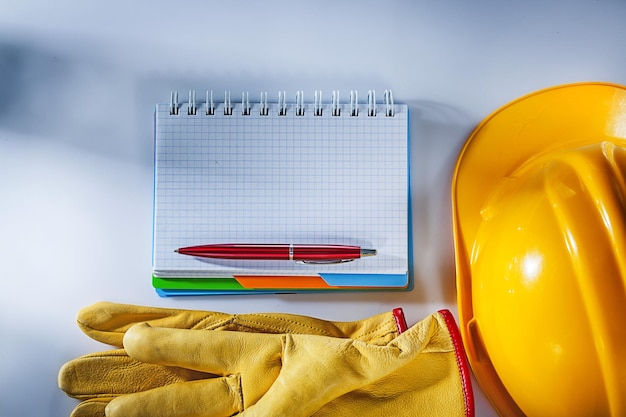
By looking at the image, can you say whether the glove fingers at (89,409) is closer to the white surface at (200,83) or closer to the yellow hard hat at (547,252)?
the white surface at (200,83)

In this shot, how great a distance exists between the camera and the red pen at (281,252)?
830mm

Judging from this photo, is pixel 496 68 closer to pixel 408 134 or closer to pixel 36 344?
pixel 408 134

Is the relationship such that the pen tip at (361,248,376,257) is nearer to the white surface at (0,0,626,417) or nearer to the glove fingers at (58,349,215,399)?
the white surface at (0,0,626,417)

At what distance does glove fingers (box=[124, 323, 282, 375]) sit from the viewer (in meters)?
0.75

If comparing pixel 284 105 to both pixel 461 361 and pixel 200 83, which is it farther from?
pixel 461 361

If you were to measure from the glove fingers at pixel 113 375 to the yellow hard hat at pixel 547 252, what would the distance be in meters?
0.41

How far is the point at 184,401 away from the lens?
0.74 meters

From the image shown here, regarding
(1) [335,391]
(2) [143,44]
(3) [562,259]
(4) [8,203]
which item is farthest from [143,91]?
(3) [562,259]

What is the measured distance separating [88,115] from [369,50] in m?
0.44

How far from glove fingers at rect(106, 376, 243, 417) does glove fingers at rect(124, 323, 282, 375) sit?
22mm

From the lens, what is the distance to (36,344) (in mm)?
849

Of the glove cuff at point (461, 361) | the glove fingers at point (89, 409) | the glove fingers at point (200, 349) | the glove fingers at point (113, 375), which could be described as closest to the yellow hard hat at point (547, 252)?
the glove cuff at point (461, 361)

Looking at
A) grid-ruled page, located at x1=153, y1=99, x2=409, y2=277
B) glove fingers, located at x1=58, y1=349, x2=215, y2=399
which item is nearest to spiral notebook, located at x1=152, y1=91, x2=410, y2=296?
grid-ruled page, located at x1=153, y1=99, x2=409, y2=277

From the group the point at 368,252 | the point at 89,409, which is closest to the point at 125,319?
the point at 89,409
